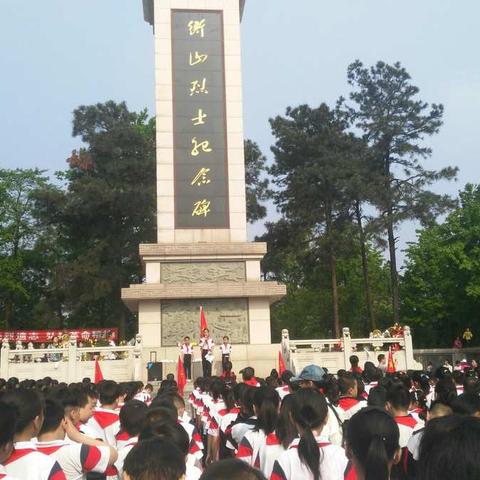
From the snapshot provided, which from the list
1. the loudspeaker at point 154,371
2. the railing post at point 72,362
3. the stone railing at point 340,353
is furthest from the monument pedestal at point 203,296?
the railing post at point 72,362

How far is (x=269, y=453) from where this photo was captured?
9.91 feet

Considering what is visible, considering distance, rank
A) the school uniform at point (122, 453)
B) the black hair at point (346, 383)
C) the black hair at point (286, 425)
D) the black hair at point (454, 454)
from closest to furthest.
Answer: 1. the black hair at point (454, 454)
2. the black hair at point (286, 425)
3. the school uniform at point (122, 453)
4. the black hair at point (346, 383)

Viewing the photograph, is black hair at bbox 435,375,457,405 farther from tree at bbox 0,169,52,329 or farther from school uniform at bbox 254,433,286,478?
tree at bbox 0,169,52,329

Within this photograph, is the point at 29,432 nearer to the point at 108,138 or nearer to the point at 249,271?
the point at 249,271

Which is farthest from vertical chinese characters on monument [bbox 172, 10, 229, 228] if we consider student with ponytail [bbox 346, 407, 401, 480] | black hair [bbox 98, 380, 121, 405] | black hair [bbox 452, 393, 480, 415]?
student with ponytail [bbox 346, 407, 401, 480]

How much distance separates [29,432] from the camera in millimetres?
2584

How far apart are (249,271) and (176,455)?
46.2 ft

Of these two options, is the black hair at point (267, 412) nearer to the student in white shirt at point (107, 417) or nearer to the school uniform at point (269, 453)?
the school uniform at point (269, 453)

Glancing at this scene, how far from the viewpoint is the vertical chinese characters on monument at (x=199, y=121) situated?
637 inches

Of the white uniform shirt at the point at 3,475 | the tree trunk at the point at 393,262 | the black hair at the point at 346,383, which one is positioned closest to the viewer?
the white uniform shirt at the point at 3,475

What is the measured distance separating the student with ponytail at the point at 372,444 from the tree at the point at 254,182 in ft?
76.1

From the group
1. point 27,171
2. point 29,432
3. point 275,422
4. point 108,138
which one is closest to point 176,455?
point 29,432

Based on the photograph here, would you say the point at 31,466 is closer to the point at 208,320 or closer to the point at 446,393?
the point at 446,393

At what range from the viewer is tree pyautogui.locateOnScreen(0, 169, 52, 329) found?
25.7m
